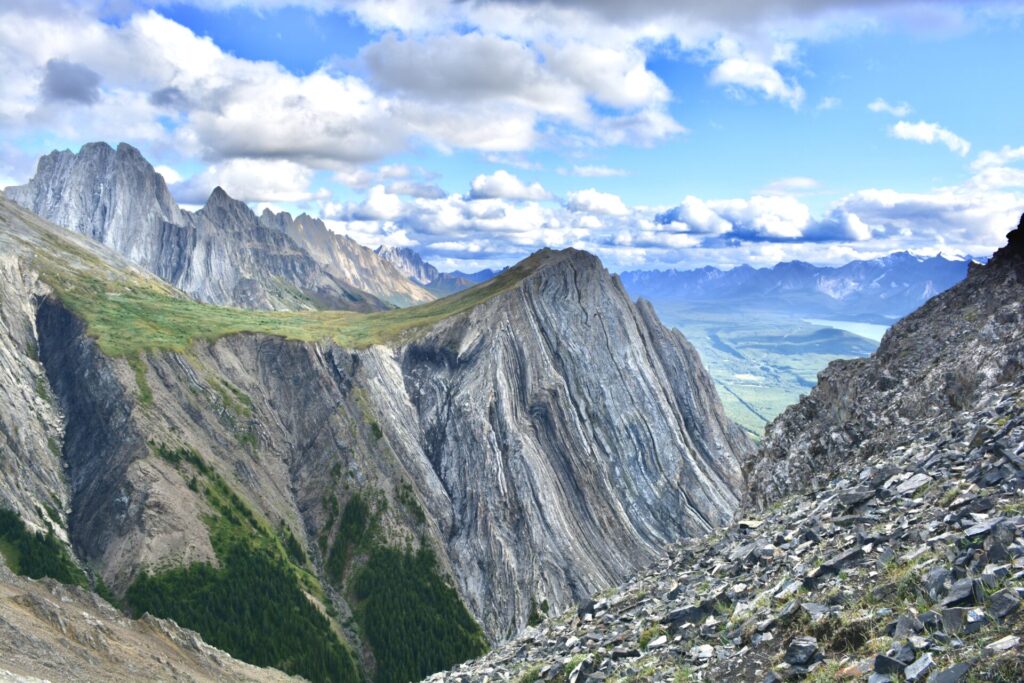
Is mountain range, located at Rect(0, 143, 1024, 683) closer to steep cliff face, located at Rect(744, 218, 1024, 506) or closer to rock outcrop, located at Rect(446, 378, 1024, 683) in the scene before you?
rock outcrop, located at Rect(446, 378, 1024, 683)

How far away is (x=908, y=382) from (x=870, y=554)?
28.1m

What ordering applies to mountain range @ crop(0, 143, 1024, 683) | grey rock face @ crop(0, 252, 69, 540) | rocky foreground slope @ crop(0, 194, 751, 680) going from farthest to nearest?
rocky foreground slope @ crop(0, 194, 751, 680) < grey rock face @ crop(0, 252, 69, 540) < mountain range @ crop(0, 143, 1024, 683)

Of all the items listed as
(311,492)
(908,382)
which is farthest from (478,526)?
(908,382)

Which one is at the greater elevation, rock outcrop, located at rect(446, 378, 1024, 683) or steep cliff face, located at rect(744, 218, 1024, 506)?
steep cliff face, located at rect(744, 218, 1024, 506)

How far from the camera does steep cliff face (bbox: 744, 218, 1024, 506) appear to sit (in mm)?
42312

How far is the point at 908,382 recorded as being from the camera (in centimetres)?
4809

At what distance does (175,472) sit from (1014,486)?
168234mm

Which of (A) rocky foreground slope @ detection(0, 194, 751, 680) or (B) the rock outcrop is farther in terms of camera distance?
(A) rocky foreground slope @ detection(0, 194, 751, 680)

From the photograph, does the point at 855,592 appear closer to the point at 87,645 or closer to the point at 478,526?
the point at 87,645

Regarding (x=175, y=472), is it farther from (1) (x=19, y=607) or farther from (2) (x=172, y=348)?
(1) (x=19, y=607)

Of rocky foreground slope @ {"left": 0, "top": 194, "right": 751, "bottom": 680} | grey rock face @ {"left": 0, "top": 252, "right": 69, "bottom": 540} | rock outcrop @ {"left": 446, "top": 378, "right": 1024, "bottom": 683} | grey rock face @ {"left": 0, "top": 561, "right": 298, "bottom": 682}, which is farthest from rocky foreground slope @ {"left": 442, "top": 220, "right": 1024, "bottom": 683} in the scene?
grey rock face @ {"left": 0, "top": 252, "right": 69, "bottom": 540}

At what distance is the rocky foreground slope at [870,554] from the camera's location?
18531 mm

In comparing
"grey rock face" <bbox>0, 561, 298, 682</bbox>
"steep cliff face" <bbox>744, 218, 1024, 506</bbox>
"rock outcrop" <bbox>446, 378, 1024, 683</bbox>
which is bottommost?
"grey rock face" <bbox>0, 561, 298, 682</bbox>

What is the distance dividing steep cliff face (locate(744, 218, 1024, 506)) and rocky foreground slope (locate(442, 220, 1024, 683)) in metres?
0.16
